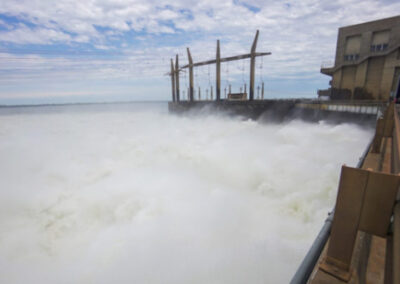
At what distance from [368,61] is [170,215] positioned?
32202 millimetres

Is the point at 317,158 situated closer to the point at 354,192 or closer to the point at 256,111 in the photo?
the point at 354,192

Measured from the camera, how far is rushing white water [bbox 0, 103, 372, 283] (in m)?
4.76

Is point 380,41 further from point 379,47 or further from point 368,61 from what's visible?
point 368,61

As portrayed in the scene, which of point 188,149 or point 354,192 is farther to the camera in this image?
point 188,149

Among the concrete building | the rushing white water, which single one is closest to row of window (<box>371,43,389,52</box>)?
the concrete building

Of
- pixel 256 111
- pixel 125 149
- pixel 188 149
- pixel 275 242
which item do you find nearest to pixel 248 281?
pixel 275 242

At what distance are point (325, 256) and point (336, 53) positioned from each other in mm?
36987

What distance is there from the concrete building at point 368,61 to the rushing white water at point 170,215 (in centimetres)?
1994

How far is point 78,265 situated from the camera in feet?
16.3

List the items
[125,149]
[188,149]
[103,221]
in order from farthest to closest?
1. [125,149]
2. [188,149]
3. [103,221]

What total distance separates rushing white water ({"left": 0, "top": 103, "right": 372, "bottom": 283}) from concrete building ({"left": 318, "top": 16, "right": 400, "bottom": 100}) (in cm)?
1994

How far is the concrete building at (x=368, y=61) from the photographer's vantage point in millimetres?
23562

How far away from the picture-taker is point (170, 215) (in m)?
6.38

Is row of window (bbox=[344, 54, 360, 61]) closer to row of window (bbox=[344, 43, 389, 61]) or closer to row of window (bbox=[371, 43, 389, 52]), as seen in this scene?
row of window (bbox=[344, 43, 389, 61])
